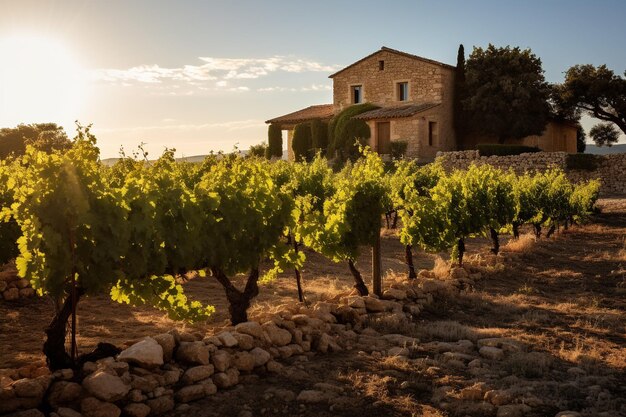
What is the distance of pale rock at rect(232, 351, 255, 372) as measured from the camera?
582 cm

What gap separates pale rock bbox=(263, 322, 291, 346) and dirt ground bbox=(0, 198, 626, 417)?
326 mm

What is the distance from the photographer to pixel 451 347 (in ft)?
22.3

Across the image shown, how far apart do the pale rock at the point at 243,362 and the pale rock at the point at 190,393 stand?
596 millimetres

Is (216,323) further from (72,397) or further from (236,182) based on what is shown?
(72,397)

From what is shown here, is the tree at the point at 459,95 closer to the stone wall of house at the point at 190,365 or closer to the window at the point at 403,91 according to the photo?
the window at the point at 403,91

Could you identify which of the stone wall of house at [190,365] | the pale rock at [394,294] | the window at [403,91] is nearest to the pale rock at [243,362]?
the stone wall of house at [190,365]

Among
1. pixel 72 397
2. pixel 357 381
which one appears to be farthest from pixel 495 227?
pixel 72 397

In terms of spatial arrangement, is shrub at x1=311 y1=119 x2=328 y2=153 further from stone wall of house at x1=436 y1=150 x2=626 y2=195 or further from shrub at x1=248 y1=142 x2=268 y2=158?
stone wall of house at x1=436 y1=150 x2=626 y2=195

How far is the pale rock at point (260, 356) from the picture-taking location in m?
5.97

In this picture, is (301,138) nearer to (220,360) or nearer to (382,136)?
(382,136)

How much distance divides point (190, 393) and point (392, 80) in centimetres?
3160

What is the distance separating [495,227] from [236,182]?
25.3 ft

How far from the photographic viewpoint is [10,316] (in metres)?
8.34

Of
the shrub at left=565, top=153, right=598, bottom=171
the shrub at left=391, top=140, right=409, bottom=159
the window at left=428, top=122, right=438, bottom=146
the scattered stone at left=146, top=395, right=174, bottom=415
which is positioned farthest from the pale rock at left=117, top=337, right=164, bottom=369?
the window at left=428, top=122, right=438, bottom=146
